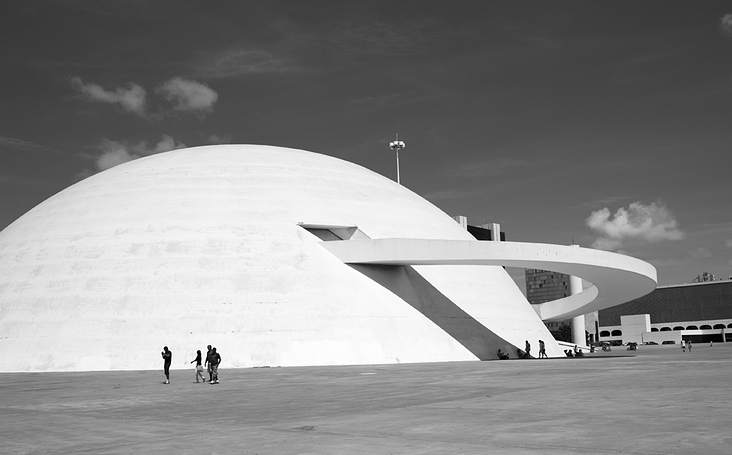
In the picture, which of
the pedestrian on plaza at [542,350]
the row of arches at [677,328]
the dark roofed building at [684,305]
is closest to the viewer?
the pedestrian on plaza at [542,350]

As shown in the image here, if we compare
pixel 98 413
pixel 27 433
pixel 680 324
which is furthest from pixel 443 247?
pixel 680 324

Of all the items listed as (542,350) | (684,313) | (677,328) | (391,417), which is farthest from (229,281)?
(684,313)

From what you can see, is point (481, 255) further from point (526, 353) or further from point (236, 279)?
point (236, 279)

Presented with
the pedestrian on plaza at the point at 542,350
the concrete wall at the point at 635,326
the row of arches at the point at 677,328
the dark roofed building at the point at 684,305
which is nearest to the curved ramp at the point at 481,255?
the pedestrian on plaza at the point at 542,350

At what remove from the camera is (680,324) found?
139 m

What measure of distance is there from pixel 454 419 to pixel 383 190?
31964 millimetres

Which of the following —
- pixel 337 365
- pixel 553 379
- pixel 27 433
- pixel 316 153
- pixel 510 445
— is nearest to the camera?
pixel 510 445

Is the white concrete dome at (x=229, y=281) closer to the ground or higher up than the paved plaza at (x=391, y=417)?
higher up

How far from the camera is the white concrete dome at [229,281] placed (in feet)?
108

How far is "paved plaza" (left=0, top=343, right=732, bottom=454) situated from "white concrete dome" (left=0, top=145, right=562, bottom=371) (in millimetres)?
11234

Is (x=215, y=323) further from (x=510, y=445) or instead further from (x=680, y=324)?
(x=680, y=324)

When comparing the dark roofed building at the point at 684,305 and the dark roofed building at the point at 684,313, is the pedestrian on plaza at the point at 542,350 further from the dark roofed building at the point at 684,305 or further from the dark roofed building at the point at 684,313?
the dark roofed building at the point at 684,305

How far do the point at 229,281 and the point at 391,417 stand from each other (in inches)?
901

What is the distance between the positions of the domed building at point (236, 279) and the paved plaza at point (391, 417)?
11199mm
